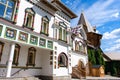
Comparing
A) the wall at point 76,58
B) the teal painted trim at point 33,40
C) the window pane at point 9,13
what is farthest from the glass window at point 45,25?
the wall at point 76,58

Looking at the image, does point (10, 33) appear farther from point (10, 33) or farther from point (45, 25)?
point (45, 25)

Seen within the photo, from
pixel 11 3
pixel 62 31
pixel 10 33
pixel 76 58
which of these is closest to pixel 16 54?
pixel 10 33

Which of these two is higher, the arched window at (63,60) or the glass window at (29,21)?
the glass window at (29,21)

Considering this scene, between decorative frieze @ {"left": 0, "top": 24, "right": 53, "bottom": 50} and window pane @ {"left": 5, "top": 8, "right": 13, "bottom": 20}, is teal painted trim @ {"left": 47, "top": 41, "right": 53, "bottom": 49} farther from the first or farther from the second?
window pane @ {"left": 5, "top": 8, "right": 13, "bottom": 20}

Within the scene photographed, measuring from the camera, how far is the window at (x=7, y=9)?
9.77m

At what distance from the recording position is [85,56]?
2636 cm

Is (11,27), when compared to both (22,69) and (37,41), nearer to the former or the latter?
(37,41)

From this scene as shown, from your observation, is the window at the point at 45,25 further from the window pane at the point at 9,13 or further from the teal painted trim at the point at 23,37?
the window pane at the point at 9,13

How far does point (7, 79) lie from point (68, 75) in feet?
27.7

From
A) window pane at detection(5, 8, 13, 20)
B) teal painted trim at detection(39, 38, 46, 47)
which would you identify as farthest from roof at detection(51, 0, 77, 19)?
window pane at detection(5, 8, 13, 20)

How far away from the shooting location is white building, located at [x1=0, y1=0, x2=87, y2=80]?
9948 mm

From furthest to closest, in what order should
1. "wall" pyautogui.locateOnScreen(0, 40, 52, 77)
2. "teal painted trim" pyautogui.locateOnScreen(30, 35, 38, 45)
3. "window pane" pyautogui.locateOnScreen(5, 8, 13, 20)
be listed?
"teal painted trim" pyautogui.locateOnScreen(30, 35, 38, 45) → "wall" pyautogui.locateOnScreen(0, 40, 52, 77) → "window pane" pyautogui.locateOnScreen(5, 8, 13, 20)

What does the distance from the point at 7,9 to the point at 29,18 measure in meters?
2.66

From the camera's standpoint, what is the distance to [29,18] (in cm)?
1259
